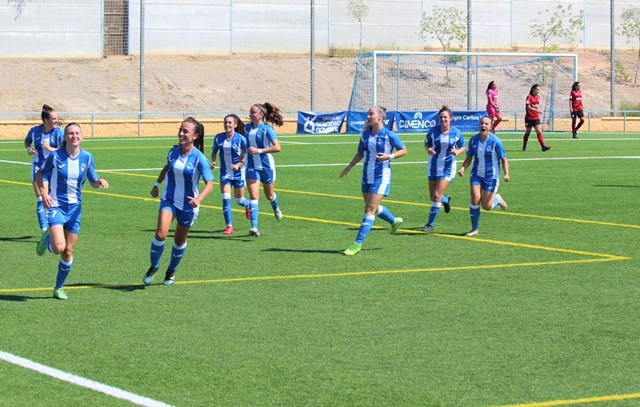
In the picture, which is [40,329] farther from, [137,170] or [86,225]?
[137,170]

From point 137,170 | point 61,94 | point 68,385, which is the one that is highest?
point 61,94

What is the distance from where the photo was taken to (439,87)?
65688 mm

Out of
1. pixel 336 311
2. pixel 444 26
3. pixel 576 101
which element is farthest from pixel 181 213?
pixel 444 26

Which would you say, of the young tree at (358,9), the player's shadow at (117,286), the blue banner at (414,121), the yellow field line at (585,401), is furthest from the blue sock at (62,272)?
the young tree at (358,9)

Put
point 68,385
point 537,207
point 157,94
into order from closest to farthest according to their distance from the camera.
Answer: point 68,385
point 537,207
point 157,94

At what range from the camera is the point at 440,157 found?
18.0 meters

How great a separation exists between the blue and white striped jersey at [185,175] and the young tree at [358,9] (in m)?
58.9

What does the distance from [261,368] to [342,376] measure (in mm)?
622

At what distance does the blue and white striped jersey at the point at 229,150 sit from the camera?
17.7 metres

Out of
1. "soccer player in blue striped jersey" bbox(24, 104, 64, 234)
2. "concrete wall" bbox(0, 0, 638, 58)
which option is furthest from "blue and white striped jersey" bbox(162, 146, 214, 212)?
"concrete wall" bbox(0, 0, 638, 58)

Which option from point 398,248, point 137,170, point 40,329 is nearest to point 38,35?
point 137,170

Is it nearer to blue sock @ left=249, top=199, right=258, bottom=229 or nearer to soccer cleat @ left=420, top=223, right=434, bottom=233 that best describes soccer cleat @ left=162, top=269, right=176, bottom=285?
blue sock @ left=249, top=199, right=258, bottom=229

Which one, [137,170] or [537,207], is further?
[137,170]

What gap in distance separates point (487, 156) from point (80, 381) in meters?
10.1
